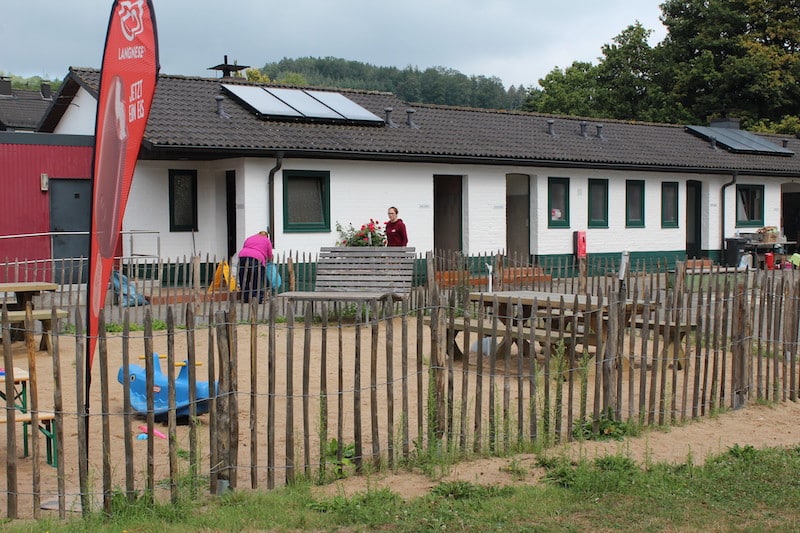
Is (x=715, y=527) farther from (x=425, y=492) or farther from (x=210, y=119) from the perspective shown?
(x=210, y=119)

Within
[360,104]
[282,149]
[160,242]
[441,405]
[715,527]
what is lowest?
[715,527]

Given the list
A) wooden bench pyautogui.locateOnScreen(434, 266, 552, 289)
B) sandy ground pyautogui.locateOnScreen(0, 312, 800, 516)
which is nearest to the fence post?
sandy ground pyautogui.locateOnScreen(0, 312, 800, 516)

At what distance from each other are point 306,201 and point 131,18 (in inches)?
575

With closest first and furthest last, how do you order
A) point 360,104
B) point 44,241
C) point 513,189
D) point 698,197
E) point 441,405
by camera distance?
point 441,405, point 44,241, point 360,104, point 513,189, point 698,197

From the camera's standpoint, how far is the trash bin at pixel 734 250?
2742cm

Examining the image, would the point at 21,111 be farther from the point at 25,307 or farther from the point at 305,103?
the point at 25,307

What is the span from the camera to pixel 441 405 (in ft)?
22.7

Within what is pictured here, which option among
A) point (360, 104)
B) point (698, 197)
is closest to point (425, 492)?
point (360, 104)

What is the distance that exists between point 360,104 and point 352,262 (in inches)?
361

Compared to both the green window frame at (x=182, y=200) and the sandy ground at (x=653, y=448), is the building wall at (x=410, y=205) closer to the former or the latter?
the green window frame at (x=182, y=200)

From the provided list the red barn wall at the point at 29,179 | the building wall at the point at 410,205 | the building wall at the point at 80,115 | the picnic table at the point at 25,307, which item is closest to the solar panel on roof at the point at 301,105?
the building wall at the point at 410,205

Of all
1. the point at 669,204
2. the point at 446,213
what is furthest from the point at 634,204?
the point at 446,213

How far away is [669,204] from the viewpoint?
27.2m

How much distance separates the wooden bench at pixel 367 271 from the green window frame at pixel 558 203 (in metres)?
9.49
